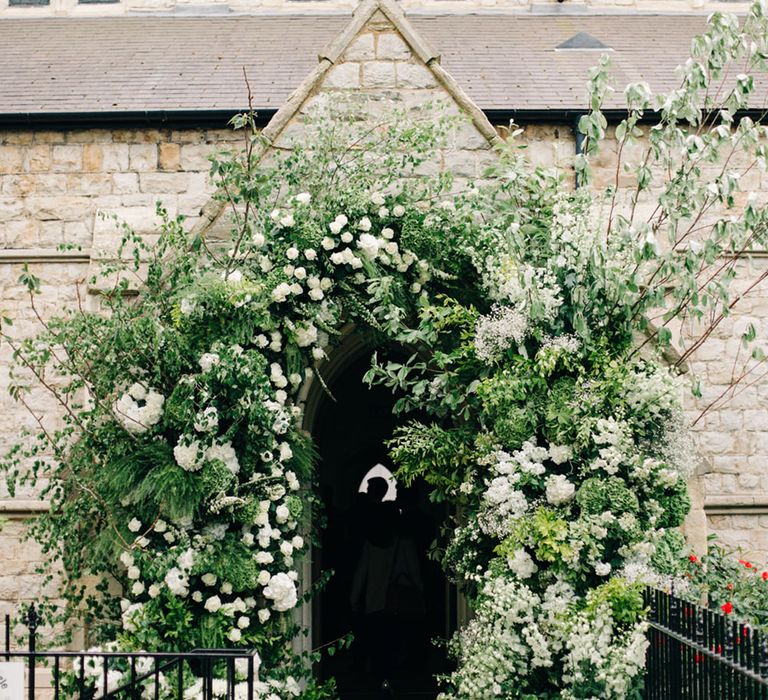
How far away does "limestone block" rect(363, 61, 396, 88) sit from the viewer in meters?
7.27

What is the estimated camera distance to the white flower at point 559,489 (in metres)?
6.39

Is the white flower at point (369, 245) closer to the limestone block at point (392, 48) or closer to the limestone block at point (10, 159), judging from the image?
the limestone block at point (392, 48)

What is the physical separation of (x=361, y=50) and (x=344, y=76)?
0.71 feet

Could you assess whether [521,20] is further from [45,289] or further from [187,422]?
[187,422]

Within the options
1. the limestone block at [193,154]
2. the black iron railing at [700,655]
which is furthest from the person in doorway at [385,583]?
the black iron railing at [700,655]

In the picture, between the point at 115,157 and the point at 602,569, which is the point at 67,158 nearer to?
the point at 115,157

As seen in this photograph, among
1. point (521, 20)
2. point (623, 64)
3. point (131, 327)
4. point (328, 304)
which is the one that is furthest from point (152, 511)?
point (521, 20)

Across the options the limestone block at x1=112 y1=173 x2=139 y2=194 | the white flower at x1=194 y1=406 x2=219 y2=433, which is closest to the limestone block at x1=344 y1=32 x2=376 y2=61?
the white flower at x1=194 y1=406 x2=219 y2=433

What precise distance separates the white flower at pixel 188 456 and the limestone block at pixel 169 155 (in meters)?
4.68

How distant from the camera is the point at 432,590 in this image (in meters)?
12.9

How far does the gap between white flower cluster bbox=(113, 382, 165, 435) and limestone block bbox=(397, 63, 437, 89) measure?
2.68 metres

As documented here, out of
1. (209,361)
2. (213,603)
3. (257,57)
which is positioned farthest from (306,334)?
(257,57)

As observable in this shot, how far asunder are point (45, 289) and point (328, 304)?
439 cm

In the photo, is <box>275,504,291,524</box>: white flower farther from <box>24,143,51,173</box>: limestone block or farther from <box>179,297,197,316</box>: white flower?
<box>24,143,51,173</box>: limestone block
